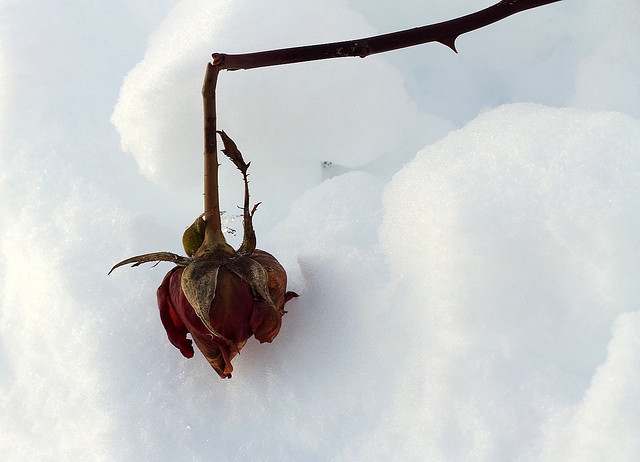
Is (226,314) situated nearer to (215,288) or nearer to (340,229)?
(215,288)

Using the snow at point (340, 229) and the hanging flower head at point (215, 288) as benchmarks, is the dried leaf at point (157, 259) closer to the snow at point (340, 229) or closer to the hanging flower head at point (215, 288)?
the hanging flower head at point (215, 288)

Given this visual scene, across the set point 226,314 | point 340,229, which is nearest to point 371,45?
point 340,229

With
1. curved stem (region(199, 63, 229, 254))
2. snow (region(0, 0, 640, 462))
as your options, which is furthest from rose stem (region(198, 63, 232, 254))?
snow (region(0, 0, 640, 462))

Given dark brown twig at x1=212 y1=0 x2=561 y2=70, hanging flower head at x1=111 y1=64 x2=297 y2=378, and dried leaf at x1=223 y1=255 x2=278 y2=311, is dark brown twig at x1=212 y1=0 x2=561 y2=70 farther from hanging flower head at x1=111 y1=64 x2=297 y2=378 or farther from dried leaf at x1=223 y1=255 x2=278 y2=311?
dried leaf at x1=223 y1=255 x2=278 y2=311

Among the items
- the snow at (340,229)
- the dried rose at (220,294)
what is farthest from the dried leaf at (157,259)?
the snow at (340,229)

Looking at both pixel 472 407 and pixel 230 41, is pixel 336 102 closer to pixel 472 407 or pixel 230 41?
pixel 230 41

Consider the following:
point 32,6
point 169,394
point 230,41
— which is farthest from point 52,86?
point 169,394
